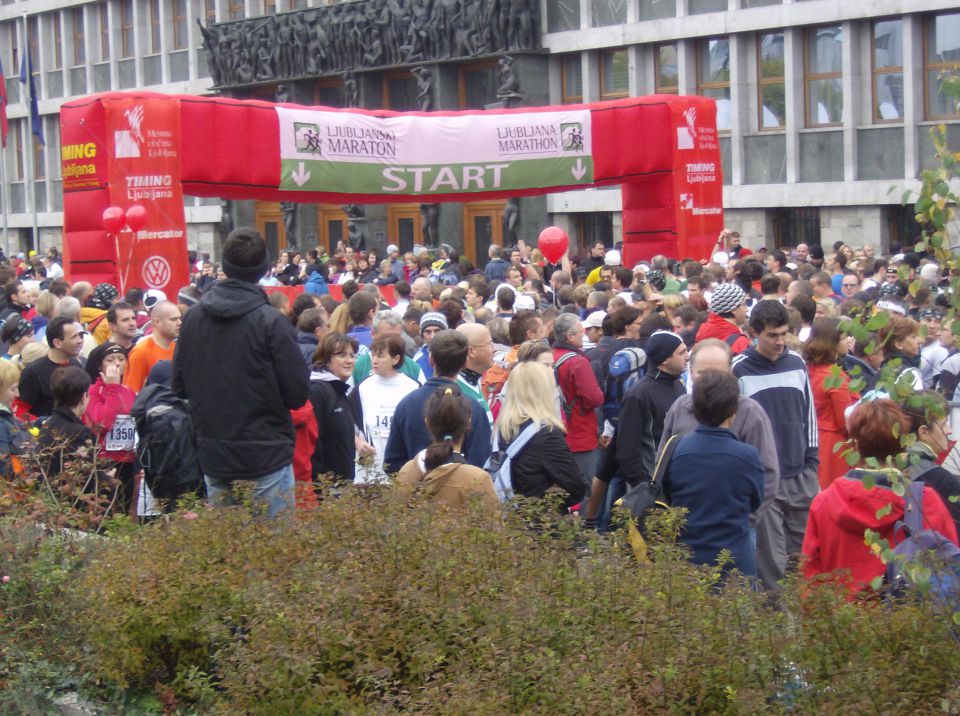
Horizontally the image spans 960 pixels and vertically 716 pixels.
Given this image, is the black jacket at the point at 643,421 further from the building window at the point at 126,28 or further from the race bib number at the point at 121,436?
the building window at the point at 126,28

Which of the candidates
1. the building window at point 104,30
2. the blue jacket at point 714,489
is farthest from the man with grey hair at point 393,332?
the building window at point 104,30

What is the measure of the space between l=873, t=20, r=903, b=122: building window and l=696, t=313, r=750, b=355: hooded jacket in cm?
2017

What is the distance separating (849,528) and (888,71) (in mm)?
24177

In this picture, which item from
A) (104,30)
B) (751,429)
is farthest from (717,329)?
(104,30)

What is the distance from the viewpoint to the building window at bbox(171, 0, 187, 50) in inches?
1783

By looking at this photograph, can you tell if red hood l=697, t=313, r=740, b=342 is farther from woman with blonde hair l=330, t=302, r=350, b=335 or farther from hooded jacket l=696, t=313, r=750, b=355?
woman with blonde hair l=330, t=302, r=350, b=335

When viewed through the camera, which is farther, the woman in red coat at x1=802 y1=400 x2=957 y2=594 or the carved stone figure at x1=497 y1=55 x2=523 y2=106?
the carved stone figure at x1=497 y1=55 x2=523 y2=106

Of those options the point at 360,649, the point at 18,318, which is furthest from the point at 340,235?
the point at 360,649

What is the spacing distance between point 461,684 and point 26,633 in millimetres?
2218

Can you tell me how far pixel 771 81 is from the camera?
29625 mm

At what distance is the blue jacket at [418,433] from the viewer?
6879mm

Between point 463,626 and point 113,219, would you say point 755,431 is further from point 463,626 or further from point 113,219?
point 113,219

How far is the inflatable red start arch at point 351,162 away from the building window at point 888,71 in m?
8.96

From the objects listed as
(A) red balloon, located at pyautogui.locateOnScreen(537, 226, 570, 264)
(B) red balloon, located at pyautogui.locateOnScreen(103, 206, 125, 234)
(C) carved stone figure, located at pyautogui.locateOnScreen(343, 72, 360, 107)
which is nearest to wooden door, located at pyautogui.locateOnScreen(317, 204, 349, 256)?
(C) carved stone figure, located at pyautogui.locateOnScreen(343, 72, 360, 107)
